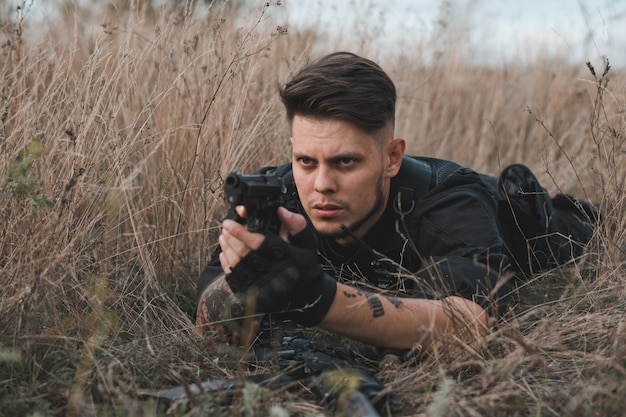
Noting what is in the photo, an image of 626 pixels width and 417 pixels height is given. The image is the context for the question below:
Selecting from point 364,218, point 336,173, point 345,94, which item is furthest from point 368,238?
point 345,94

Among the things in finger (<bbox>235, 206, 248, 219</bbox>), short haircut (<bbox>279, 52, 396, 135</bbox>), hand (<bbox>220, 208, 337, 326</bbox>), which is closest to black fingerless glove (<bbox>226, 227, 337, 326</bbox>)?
hand (<bbox>220, 208, 337, 326</bbox>)

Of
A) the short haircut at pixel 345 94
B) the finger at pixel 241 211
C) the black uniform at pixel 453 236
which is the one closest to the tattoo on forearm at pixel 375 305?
the black uniform at pixel 453 236

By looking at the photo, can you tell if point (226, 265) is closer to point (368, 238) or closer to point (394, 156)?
point (368, 238)

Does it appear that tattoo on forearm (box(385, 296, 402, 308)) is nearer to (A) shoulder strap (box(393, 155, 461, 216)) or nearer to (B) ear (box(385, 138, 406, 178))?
(A) shoulder strap (box(393, 155, 461, 216))

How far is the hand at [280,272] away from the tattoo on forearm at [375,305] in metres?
0.16

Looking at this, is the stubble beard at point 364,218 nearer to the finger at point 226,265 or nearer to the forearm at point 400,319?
the forearm at point 400,319

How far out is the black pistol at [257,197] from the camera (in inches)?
84.7

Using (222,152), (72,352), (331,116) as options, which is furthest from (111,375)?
(222,152)

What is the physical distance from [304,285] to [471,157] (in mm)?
4342

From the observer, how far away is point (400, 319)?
244 centimetres

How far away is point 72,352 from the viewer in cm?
231

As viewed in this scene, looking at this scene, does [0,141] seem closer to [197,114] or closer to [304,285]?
[197,114]

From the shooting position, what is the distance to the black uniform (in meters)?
2.54

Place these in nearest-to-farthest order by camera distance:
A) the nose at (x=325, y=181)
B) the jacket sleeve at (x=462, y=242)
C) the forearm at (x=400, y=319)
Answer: the forearm at (x=400, y=319) → the jacket sleeve at (x=462, y=242) → the nose at (x=325, y=181)
